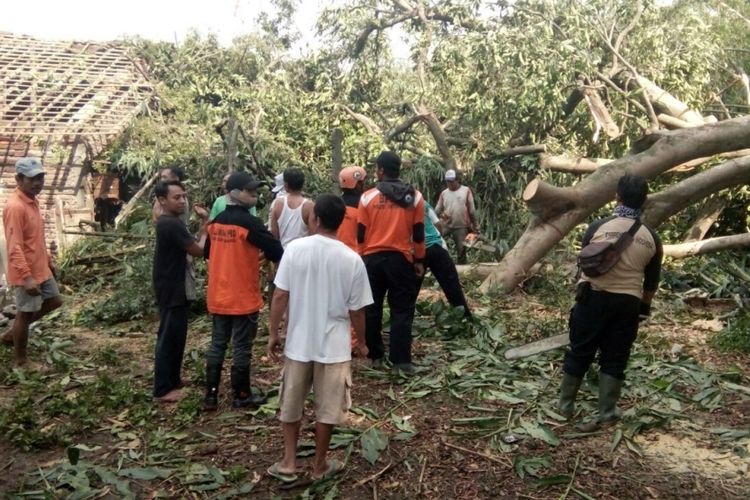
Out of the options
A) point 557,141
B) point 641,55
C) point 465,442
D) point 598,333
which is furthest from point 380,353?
point 641,55

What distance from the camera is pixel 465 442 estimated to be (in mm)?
4082

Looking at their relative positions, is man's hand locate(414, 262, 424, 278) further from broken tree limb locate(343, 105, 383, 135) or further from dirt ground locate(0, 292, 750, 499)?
broken tree limb locate(343, 105, 383, 135)

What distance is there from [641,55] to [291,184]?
321 inches

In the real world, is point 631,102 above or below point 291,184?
above

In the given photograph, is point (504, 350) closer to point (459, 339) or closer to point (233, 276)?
point (459, 339)

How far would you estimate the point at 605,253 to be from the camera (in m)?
3.90

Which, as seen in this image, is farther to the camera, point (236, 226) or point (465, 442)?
point (236, 226)

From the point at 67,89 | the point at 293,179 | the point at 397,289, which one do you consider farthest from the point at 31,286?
the point at 67,89

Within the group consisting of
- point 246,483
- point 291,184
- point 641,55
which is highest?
point 641,55

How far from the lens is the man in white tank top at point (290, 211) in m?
5.42

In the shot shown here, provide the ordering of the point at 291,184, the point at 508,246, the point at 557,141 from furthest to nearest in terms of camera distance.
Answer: the point at 557,141, the point at 508,246, the point at 291,184

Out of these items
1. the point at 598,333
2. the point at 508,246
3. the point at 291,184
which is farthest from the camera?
the point at 508,246

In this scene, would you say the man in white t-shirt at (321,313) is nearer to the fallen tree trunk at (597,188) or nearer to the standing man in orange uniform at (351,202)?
the standing man in orange uniform at (351,202)

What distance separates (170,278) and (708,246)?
6757 mm
